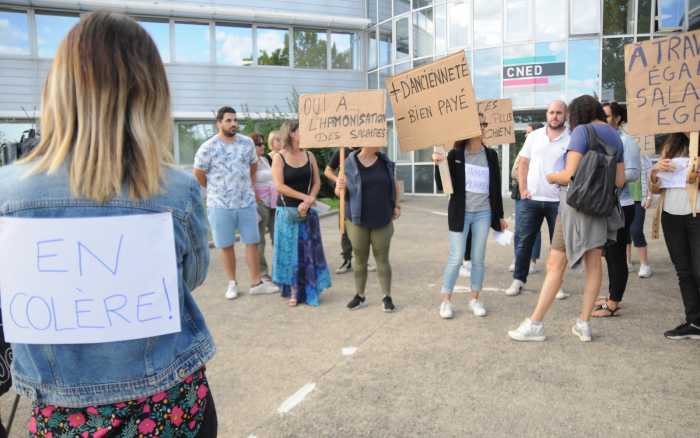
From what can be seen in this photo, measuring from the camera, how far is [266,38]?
19859mm

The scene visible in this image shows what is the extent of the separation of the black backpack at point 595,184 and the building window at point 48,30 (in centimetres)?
1826

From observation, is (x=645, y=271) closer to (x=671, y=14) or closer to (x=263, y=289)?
(x=263, y=289)

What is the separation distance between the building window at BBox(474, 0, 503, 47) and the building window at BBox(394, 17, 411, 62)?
9.80ft

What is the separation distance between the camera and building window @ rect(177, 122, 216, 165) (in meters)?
19.2

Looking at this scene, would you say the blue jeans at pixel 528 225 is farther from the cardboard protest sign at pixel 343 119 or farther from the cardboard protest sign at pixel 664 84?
the cardboard protest sign at pixel 343 119

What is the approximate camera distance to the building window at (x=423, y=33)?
19094 mm

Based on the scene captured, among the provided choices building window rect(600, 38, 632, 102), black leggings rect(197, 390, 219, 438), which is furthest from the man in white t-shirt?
building window rect(600, 38, 632, 102)

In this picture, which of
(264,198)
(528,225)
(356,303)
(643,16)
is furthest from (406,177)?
(356,303)

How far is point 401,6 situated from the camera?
66.5ft

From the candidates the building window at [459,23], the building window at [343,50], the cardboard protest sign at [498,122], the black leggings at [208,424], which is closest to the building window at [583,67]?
the building window at [459,23]

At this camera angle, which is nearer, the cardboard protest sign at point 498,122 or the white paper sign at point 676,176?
the white paper sign at point 676,176

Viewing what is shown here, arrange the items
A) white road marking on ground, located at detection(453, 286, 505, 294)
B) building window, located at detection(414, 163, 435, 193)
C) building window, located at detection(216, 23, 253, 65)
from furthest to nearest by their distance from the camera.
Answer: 1. building window, located at detection(414, 163, 435, 193)
2. building window, located at detection(216, 23, 253, 65)
3. white road marking on ground, located at detection(453, 286, 505, 294)

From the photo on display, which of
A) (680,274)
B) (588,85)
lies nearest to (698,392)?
(680,274)

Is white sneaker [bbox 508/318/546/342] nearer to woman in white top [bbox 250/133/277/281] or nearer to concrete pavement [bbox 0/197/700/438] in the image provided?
concrete pavement [bbox 0/197/700/438]
